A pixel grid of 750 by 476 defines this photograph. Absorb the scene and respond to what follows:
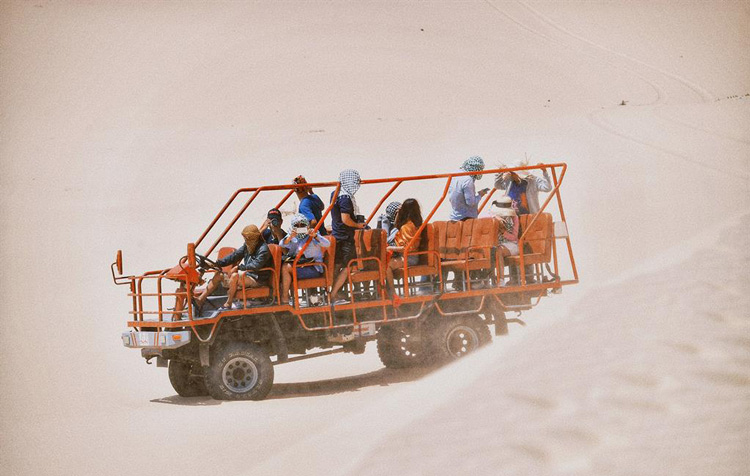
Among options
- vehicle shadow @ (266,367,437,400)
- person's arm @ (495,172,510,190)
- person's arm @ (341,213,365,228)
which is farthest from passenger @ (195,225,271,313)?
person's arm @ (495,172,510,190)

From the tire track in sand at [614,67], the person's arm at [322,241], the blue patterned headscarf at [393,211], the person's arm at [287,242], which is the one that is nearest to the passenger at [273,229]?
the person's arm at [287,242]

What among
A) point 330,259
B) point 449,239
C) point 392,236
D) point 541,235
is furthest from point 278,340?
point 541,235

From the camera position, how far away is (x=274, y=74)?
133 feet

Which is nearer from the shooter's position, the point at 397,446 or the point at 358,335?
the point at 397,446

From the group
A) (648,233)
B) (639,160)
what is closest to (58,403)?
(648,233)

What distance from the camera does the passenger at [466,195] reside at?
1223 centimetres

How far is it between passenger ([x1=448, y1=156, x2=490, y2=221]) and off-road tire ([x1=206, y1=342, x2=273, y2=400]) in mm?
2817

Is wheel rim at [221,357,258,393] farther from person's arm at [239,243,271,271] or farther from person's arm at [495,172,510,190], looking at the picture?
person's arm at [495,172,510,190]

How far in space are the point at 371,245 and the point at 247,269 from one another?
1370 mm

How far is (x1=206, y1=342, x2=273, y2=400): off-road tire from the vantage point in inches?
431

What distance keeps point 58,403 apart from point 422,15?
1432 inches

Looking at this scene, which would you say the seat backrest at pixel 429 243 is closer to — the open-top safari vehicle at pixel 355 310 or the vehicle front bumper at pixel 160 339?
the open-top safari vehicle at pixel 355 310

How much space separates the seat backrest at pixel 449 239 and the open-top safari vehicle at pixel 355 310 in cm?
1

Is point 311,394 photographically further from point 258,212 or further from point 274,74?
point 274,74
